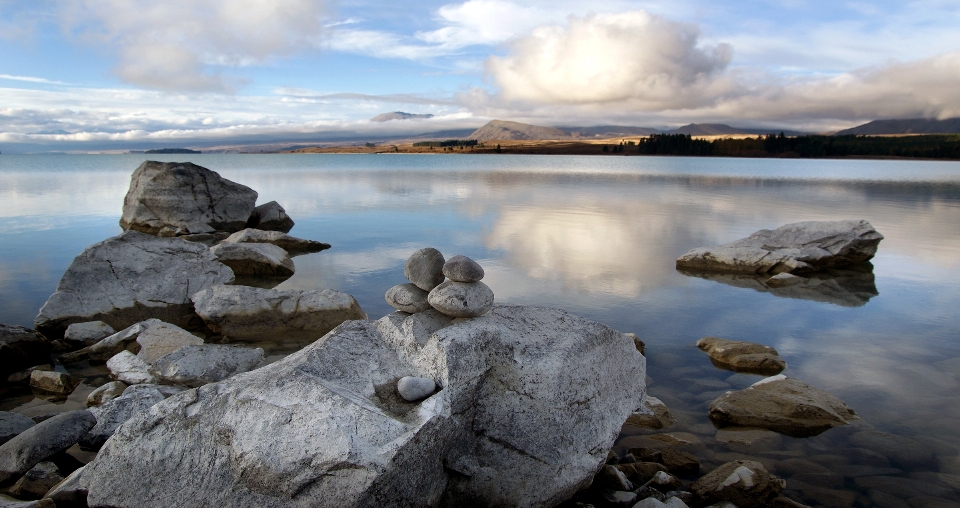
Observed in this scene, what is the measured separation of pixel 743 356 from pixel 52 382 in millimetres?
9730

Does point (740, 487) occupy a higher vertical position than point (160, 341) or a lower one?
lower

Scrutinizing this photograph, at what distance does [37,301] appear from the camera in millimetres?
12773

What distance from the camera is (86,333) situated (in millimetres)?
9930

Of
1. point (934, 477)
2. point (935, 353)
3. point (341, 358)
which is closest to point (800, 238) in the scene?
point (935, 353)

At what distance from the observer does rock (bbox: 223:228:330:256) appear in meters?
19.8

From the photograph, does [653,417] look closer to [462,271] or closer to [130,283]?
[462,271]

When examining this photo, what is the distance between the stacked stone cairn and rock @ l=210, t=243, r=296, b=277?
33.3ft

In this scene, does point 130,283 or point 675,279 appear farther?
point 675,279

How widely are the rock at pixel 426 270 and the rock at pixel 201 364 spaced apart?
2.99 metres

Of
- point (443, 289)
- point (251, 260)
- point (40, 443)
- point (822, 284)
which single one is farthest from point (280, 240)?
point (822, 284)

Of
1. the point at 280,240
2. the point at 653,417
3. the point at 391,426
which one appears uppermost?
the point at 391,426

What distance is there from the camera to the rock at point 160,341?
8.60 m

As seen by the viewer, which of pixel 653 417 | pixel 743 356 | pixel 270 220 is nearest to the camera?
pixel 653 417

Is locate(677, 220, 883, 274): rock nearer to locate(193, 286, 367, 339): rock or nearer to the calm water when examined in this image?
the calm water
